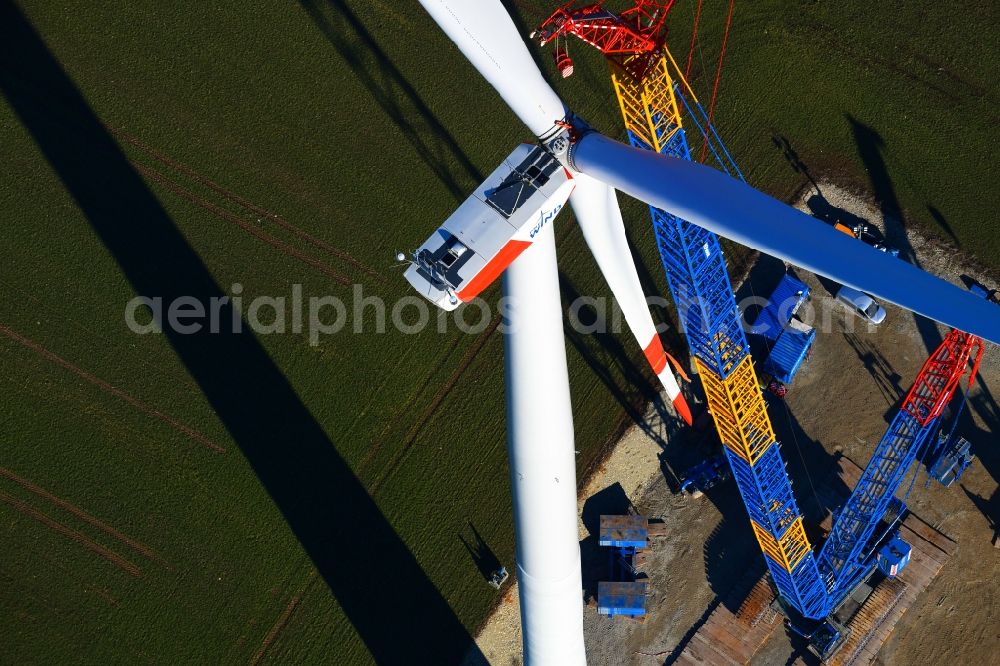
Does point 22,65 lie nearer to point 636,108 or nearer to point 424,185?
point 424,185

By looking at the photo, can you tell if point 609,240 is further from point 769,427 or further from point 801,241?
point 769,427

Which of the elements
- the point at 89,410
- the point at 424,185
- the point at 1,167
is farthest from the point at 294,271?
the point at 1,167

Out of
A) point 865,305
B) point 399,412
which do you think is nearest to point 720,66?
point 865,305

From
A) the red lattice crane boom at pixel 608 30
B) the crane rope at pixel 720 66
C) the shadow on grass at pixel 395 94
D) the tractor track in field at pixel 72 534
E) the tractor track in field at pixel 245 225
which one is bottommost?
the tractor track in field at pixel 72 534

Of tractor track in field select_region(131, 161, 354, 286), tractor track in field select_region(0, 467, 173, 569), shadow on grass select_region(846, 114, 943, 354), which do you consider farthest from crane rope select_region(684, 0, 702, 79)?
tractor track in field select_region(0, 467, 173, 569)

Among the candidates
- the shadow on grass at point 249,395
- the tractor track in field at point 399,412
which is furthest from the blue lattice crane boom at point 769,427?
the shadow on grass at point 249,395

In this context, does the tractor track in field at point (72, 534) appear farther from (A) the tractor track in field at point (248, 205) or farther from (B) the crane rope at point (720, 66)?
(B) the crane rope at point (720, 66)

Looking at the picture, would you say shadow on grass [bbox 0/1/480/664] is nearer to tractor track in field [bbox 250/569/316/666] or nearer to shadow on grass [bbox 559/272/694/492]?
tractor track in field [bbox 250/569/316/666]

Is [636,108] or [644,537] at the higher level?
[636,108]
